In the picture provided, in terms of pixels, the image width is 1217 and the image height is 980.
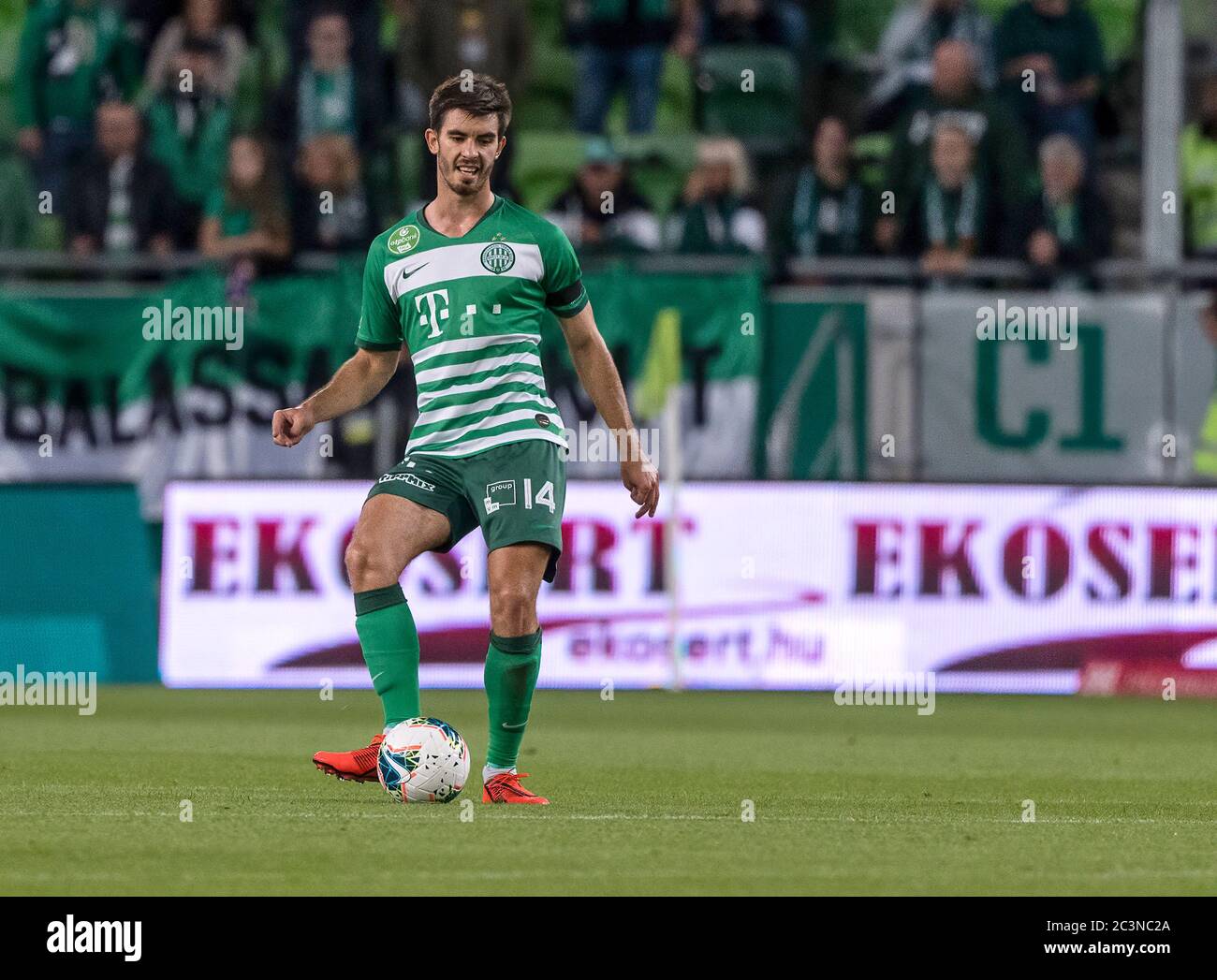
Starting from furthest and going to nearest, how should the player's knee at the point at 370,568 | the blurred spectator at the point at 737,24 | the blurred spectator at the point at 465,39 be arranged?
the blurred spectator at the point at 737,24 < the blurred spectator at the point at 465,39 < the player's knee at the point at 370,568

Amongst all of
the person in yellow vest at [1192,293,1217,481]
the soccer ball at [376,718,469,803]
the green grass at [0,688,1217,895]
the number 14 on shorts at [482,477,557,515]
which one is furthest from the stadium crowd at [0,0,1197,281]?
the soccer ball at [376,718,469,803]

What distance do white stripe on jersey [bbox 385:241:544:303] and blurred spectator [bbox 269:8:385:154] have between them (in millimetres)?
9951

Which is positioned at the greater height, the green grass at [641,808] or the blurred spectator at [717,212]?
the blurred spectator at [717,212]

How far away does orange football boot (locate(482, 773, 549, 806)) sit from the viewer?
852 centimetres

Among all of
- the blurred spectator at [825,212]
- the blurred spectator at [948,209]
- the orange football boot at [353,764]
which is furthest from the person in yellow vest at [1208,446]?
the orange football boot at [353,764]

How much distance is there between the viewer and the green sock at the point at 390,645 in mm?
8391

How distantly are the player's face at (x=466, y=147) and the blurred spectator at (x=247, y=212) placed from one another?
9.05 metres

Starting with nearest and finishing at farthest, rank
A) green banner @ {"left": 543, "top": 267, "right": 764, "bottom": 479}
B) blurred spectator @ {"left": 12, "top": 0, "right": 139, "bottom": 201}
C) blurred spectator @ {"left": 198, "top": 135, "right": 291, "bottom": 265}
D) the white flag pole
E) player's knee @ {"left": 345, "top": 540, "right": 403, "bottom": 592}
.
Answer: player's knee @ {"left": 345, "top": 540, "right": 403, "bottom": 592} < the white flag pole < green banner @ {"left": 543, "top": 267, "right": 764, "bottom": 479} < blurred spectator @ {"left": 198, "top": 135, "right": 291, "bottom": 265} < blurred spectator @ {"left": 12, "top": 0, "right": 139, "bottom": 201}

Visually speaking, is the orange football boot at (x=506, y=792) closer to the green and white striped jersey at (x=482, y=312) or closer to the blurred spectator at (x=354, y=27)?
the green and white striped jersey at (x=482, y=312)

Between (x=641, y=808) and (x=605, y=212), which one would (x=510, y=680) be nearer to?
(x=641, y=808)

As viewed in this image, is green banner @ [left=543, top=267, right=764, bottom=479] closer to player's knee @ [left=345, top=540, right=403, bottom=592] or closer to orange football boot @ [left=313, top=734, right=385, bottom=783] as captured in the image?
orange football boot @ [left=313, top=734, right=385, bottom=783]

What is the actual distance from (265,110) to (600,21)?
104 inches

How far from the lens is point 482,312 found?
328 inches

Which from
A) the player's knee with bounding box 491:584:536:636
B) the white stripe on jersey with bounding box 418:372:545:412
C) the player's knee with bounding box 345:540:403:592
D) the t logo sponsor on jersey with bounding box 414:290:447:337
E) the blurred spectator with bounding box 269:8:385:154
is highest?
the blurred spectator with bounding box 269:8:385:154
